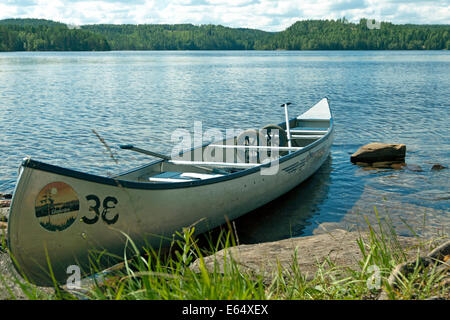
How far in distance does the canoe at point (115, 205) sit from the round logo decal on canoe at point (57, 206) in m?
0.01

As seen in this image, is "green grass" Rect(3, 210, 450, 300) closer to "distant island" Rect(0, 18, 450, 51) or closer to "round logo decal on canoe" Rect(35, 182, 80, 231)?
"round logo decal on canoe" Rect(35, 182, 80, 231)

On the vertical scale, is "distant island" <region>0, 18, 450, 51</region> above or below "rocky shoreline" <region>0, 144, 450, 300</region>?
above

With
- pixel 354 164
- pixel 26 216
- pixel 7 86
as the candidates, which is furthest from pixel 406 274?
pixel 7 86

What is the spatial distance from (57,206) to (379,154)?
11186 mm

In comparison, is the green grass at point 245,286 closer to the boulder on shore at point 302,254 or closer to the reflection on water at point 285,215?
the boulder on shore at point 302,254

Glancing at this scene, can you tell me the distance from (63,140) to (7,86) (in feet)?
83.1

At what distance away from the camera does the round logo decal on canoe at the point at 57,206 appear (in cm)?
537

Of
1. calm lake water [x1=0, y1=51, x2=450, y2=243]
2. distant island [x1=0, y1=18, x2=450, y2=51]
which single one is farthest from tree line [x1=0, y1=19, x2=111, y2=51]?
calm lake water [x1=0, y1=51, x2=450, y2=243]

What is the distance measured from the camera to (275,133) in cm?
1255

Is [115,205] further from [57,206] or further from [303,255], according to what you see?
[303,255]

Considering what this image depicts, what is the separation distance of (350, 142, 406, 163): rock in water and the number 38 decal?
9980 mm

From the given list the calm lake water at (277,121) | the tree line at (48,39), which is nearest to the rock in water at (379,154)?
the calm lake water at (277,121)

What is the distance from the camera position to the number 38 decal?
5859 millimetres
